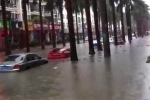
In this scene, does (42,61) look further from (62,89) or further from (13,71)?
(62,89)

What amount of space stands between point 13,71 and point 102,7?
1371 centimetres

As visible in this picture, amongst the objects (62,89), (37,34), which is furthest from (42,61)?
(37,34)

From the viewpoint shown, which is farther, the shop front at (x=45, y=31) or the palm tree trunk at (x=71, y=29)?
the shop front at (x=45, y=31)

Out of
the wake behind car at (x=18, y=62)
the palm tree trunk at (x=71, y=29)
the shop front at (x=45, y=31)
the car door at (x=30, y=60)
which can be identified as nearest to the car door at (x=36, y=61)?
the wake behind car at (x=18, y=62)

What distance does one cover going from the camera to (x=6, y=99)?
43.1ft

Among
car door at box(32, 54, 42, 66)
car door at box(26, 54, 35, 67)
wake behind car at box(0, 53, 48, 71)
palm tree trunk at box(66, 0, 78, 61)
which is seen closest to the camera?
wake behind car at box(0, 53, 48, 71)

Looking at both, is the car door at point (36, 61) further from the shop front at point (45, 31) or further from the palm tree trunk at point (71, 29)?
the shop front at point (45, 31)

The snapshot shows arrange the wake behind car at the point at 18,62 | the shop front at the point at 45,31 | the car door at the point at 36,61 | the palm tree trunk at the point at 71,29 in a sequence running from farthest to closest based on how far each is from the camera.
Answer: the shop front at the point at 45,31 → the palm tree trunk at the point at 71,29 → the car door at the point at 36,61 → the wake behind car at the point at 18,62

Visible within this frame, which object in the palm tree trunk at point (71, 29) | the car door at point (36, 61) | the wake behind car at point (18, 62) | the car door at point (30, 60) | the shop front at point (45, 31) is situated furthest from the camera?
the shop front at point (45, 31)

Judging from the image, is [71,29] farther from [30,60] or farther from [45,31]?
[45,31]

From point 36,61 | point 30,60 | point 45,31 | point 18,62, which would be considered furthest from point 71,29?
point 45,31

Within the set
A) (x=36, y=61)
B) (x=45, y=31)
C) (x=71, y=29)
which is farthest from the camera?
(x=45, y=31)

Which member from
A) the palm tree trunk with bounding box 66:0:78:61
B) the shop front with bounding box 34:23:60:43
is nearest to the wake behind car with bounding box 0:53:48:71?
the palm tree trunk with bounding box 66:0:78:61

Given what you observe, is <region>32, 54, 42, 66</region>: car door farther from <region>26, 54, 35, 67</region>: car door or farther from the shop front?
the shop front
